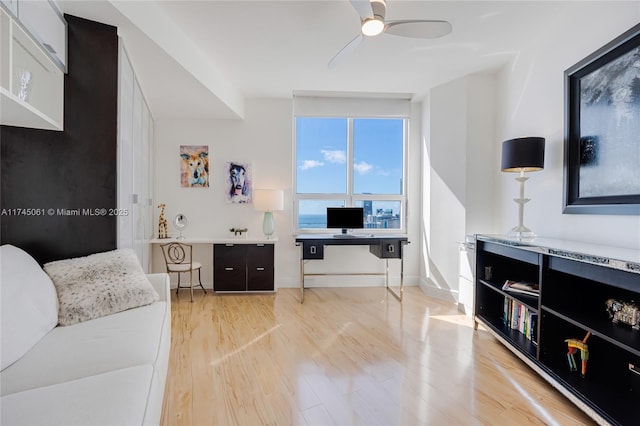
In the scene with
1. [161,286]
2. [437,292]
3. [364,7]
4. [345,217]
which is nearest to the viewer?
[364,7]

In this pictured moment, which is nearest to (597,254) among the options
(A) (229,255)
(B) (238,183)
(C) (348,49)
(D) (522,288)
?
(D) (522,288)

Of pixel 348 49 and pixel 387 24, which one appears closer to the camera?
pixel 387 24

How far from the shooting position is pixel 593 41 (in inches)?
81.5

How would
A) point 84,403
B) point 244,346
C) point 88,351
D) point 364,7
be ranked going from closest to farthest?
point 84,403
point 88,351
point 364,7
point 244,346

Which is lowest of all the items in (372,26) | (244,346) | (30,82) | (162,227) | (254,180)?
(244,346)

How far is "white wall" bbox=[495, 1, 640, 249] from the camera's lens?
6.24ft

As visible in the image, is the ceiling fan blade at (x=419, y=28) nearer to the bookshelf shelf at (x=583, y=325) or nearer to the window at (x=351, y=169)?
the bookshelf shelf at (x=583, y=325)

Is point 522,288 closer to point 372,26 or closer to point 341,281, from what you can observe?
point 372,26

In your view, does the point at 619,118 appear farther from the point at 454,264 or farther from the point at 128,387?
the point at 128,387

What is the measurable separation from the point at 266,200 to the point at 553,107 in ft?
9.66

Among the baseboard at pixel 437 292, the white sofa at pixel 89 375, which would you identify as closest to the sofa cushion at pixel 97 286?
the white sofa at pixel 89 375

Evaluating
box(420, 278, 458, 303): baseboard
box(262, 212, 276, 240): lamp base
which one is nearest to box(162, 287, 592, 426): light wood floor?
box(420, 278, 458, 303): baseboard

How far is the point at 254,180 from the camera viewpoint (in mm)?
4039

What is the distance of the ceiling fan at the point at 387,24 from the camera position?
6.16ft
